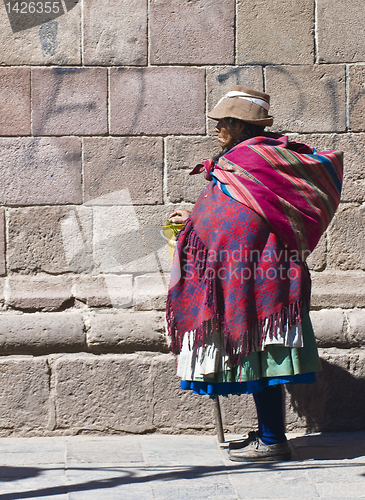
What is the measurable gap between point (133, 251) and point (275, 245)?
1151 mm

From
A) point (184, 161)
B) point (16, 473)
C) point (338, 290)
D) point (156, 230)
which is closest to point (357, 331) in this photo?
point (338, 290)

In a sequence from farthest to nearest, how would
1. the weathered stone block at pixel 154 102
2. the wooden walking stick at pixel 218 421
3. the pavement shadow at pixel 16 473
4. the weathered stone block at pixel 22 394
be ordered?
the weathered stone block at pixel 154 102 → the weathered stone block at pixel 22 394 → the wooden walking stick at pixel 218 421 → the pavement shadow at pixel 16 473

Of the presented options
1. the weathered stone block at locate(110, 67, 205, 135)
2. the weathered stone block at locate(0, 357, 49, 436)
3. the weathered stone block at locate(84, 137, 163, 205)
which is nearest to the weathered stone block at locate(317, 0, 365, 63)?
the weathered stone block at locate(110, 67, 205, 135)

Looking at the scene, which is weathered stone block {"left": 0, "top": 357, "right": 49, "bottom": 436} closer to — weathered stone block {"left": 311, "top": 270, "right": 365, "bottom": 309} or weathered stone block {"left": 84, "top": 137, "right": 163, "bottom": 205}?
weathered stone block {"left": 84, "top": 137, "right": 163, "bottom": 205}

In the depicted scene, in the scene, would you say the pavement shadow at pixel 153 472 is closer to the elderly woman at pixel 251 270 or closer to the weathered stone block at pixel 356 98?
the elderly woman at pixel 251 270

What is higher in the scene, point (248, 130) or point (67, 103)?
point (67, 103)

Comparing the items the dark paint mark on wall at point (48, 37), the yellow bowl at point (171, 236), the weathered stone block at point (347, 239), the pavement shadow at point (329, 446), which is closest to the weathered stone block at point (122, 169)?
the yellow bowl at point (171, 236)

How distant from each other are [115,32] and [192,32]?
18.6 inches

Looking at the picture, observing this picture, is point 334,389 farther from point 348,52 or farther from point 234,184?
point 348,52

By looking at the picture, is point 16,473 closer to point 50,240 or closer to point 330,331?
point 50,240

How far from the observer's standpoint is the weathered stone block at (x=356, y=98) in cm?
407

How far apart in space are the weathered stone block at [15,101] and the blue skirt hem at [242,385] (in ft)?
6.14

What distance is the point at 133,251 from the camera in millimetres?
4039

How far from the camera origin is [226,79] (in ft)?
13.3
